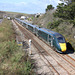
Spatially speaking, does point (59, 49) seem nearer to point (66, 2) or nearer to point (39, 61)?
point (39, 61)

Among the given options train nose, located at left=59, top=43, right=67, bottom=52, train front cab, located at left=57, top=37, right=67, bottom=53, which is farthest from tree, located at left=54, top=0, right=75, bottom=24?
train nose, located at left=59, top=43, right=67, bottom=52

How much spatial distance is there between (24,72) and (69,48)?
11495 mm

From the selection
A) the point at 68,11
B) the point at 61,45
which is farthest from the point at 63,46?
the point at 68,11

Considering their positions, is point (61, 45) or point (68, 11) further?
point (68, 11)

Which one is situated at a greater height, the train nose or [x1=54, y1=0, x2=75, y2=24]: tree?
[x1=54, y1=0, x2=75, y2=24]: tree

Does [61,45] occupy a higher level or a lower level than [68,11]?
lower

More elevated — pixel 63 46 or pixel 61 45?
pixel 61 45

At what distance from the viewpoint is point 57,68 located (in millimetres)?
10508

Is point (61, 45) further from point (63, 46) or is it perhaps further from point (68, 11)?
point (68, 11)

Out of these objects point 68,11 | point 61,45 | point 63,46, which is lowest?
point 63,46

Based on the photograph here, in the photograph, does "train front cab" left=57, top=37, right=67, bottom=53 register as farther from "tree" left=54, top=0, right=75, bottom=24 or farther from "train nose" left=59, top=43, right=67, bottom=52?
"tree" left=54, top=0, right=75, bottom=24

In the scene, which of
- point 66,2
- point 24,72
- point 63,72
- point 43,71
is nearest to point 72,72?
point 63,72

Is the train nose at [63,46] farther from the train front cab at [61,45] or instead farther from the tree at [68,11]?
the tree at [68,11]

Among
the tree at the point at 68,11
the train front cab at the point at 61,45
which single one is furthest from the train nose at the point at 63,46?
the tree at the point at 68,11
